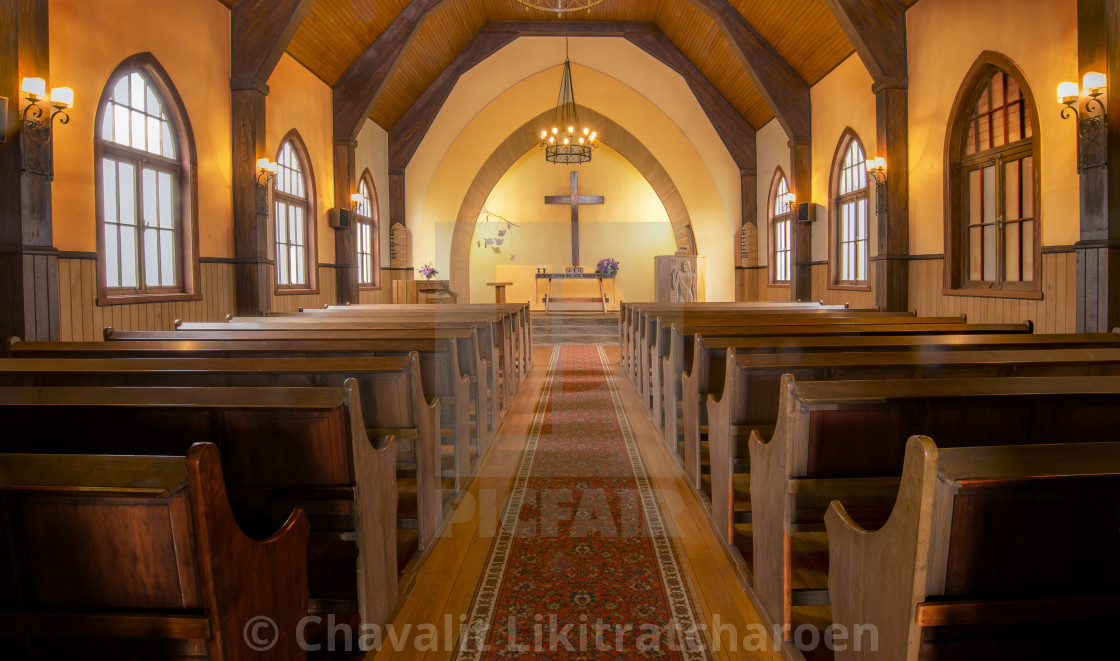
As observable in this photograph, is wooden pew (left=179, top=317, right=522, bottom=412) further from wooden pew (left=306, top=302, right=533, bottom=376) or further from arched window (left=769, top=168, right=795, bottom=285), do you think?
arched window (left=769, top=168, right=795, bottom=285)

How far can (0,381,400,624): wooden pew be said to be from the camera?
1.98 metres

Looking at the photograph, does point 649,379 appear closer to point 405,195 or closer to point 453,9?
point 453,9

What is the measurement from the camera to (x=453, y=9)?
11.0 m

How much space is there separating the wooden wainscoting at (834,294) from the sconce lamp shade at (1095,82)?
Result: 3639 millimetres

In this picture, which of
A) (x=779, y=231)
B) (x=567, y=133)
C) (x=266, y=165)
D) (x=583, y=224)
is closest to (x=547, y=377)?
(x=266, y=165)

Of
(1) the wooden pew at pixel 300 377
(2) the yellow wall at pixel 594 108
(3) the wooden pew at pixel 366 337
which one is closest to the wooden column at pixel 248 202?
(3) the wooden pew at pixel 366 337

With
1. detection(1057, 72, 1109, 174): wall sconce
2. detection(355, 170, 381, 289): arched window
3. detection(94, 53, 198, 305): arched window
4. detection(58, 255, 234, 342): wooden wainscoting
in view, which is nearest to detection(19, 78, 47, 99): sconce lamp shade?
detection(94, 53, 198, 305): arched window

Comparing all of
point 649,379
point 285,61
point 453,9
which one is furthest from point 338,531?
point 453,9

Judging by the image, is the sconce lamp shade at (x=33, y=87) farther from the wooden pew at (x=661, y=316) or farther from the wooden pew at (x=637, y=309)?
the wooden pew at (x=637, y=309)

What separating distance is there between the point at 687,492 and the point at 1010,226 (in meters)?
4.65

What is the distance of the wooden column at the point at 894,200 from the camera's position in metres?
7.66

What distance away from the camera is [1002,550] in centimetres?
133

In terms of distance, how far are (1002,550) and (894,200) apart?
23.9ft

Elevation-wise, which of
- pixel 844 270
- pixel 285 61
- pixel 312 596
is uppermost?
pixel 285 61
